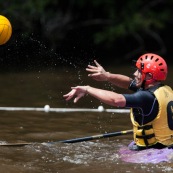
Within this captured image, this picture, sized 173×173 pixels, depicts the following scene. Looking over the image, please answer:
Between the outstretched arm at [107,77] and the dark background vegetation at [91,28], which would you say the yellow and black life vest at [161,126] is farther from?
the dark background vegetation at [91,28]

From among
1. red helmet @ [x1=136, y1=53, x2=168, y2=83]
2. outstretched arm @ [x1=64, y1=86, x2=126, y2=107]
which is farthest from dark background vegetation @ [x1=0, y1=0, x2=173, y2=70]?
outstretched arm @ [x1=64, y1=86, x2=126, y2=107]

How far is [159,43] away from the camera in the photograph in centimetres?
2252

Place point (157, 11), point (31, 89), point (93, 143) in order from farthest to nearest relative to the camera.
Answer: point (157, 11), point (31, 89), point (93, 143)

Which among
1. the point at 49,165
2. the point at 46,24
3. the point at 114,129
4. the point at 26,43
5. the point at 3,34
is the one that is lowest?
the point at 49,165

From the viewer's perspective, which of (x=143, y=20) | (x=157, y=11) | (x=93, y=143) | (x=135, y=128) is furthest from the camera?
(x=157, y=11)

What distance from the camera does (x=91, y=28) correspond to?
22234 mm

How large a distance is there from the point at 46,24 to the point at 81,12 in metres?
1.79

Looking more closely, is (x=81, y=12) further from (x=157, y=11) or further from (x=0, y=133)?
(x=0, y=133)

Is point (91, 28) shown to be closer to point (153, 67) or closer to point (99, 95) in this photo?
point (153, 67)

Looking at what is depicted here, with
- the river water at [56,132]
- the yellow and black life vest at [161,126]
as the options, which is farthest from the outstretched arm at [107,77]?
the river water at [56,132]

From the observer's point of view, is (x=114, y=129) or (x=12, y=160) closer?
(x=12, y=160)

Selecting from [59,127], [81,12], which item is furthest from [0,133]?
[81,12]

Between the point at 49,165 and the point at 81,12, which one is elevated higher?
the point at 81,12

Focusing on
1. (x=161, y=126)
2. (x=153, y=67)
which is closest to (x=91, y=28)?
(x=153, y=67)
